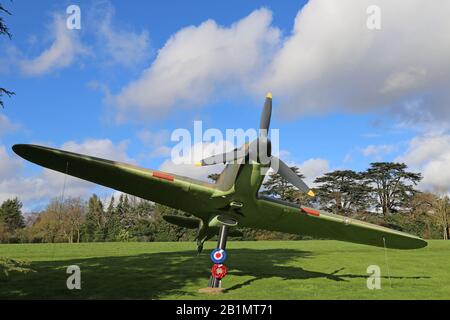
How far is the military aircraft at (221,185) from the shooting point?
1073 centimetres

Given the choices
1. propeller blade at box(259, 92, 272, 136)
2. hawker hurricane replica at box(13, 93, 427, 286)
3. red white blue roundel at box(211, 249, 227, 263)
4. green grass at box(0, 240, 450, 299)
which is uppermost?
propeller blade at box(259, 92, 272, 136)

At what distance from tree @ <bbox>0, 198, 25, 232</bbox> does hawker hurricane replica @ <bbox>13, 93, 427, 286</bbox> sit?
236 ft

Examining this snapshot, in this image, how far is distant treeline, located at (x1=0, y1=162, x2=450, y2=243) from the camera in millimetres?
60438

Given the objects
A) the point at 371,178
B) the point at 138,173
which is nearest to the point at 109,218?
the point at 371,178

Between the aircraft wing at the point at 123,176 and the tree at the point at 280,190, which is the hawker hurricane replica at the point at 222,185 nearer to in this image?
the aircraft wing at the point at 123,176

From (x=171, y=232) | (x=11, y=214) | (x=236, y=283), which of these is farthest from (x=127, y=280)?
(x=11, y=214)

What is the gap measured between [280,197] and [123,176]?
65.4 metres

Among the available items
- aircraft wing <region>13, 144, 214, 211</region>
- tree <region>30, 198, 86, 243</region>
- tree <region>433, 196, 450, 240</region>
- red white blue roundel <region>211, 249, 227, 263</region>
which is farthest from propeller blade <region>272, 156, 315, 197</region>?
tree <region>433, 196, 450, 240</region>

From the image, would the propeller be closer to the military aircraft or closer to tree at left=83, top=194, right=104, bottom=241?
the military aircraft

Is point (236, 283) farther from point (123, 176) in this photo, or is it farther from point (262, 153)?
point (123, 176)

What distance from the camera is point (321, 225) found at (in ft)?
47.4

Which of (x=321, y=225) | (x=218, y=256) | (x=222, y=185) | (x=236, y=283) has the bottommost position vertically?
(x=236, y=283)

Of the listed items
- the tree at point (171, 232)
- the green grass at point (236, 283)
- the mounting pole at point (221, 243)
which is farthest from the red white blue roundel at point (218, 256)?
the tree at point (171, 232)

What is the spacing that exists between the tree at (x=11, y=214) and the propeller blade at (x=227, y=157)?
244 feet
